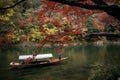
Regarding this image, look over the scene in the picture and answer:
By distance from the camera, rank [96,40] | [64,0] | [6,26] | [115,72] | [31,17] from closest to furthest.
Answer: [64,0] → [115,72] → [6,26] → [31,17] → [96,40]

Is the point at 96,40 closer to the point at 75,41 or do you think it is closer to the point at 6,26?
the point at 75,41

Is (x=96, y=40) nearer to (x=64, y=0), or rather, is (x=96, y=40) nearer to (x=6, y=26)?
(x=6, y=26)

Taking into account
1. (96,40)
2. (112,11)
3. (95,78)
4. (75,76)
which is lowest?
(96,40)

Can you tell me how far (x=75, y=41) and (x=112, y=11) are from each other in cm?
5597

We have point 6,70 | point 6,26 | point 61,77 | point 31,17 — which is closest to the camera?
point 61,77

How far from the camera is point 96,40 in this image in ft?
207

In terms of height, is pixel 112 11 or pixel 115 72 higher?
pixel 112 11

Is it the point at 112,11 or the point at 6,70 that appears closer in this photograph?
the point at 112,11

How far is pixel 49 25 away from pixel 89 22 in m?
12.3

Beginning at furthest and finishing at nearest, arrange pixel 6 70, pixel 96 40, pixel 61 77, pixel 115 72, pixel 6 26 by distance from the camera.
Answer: pixel 96 40 → pixel 6 26 → pixel 6 70 → pixel 61 77 → pixel 115 72

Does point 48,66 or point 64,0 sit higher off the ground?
point 64,0

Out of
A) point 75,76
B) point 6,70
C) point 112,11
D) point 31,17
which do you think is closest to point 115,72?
point 75,76

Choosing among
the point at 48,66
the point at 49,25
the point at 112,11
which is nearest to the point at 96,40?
the point at 49,25

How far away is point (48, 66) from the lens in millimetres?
29625
